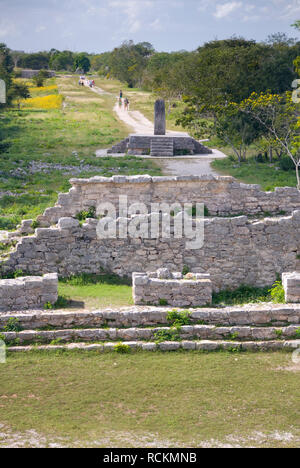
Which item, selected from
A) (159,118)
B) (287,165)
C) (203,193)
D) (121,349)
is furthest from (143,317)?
(159,118)

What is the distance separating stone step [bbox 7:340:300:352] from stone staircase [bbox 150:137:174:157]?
23111 millimetres

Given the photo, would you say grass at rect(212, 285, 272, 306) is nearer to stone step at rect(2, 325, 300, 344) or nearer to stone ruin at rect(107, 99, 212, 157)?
stone step at rect(2, 325, 300, 344)

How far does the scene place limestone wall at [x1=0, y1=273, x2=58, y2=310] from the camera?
12008mm

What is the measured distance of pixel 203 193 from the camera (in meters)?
17.5

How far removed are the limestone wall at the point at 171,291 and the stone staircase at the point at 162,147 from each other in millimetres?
21709

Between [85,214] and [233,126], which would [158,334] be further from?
[233,126]

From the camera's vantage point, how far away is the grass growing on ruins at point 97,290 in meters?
12.8

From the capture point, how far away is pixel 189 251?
15.2m

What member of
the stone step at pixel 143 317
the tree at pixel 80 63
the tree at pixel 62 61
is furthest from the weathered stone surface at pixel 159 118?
the tree at pixel 62 61

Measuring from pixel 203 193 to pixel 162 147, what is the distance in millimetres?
16868

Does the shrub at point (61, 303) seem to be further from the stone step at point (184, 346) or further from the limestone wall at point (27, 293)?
the stone step at point (184, 346)

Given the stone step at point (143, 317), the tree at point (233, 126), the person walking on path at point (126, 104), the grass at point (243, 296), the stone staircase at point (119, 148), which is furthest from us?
the person walking on path at point (126, 104)

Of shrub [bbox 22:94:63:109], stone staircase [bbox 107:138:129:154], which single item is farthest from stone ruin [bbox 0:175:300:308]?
shrub [bbox 22:94:63:109]

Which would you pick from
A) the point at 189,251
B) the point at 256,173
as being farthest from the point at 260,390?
the point at 256,173
